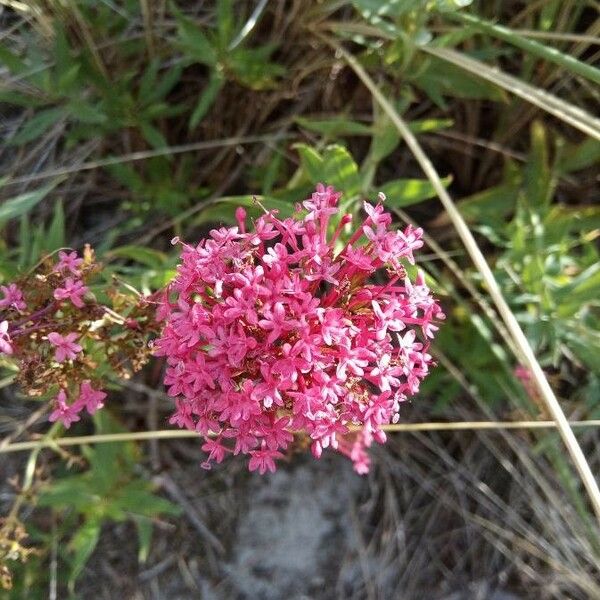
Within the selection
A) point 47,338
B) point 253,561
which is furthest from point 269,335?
point 253,561

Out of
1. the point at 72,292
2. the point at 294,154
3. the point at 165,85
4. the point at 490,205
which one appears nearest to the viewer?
the point at 72,292

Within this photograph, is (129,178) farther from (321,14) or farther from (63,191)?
(321,14)

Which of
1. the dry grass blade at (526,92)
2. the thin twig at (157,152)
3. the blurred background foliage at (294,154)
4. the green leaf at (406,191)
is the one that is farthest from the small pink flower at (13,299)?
the dry grass blade at (526,92)

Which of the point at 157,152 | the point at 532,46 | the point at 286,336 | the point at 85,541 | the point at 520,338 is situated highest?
the point at 532,46

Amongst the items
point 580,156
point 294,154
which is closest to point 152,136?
point 294,154

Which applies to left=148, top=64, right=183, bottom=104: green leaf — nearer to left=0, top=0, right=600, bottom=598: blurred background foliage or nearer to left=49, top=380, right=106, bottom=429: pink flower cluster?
left=0, top=0, right=600, bottom=598: blurred background foliage

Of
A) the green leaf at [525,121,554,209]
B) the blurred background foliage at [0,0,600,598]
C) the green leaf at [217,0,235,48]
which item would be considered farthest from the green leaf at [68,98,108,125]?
the green leaf at [525,121,554,209]

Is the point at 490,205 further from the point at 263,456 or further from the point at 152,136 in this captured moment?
the point at 263,456
